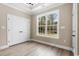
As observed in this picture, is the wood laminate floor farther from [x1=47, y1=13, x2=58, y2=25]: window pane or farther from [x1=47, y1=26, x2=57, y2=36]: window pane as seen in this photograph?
[x1=47, y1=13, x2=58, y2=25]: window pane

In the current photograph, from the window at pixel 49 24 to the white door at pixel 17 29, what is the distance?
105 cm

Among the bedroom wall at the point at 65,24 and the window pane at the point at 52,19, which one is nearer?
the bedroom wall at the point at 65,24

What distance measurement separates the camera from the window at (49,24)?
4.11 meters

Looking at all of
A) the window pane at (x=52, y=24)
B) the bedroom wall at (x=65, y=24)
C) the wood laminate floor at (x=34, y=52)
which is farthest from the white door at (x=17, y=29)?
the bedroom wall at (x=65, y=24)

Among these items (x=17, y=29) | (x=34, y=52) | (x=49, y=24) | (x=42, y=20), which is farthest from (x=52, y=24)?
(x=17, y=29)

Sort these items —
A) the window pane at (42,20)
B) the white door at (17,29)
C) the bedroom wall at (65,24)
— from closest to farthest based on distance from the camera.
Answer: the bedroom wall at (65,24), the white door at (17,29), the window pane at (42,20)

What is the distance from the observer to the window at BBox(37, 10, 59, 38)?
4.11m

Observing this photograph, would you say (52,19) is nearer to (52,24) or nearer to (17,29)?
(52,24)

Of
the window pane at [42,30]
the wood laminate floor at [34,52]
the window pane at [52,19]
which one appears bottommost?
the wood laminate floor at [34,52]

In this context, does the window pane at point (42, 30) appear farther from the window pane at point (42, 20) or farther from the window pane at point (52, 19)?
the window pane at point (52, 19)

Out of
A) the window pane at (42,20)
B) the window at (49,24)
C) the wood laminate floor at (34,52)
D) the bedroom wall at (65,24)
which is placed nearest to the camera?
the wood laminate floor at (34,52)

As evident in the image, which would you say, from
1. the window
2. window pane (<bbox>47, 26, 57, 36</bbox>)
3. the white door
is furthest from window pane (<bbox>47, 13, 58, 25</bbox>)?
the white door

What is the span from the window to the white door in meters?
1.05

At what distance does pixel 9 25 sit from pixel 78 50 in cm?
A: 367
